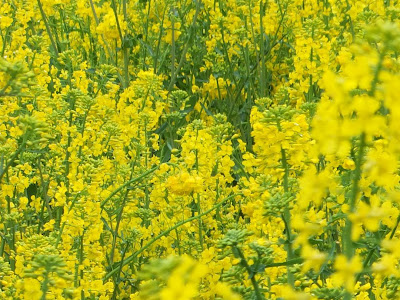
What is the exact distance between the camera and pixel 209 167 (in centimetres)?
301

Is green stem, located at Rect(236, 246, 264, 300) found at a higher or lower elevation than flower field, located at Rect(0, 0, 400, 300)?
lower

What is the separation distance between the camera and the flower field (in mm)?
1283

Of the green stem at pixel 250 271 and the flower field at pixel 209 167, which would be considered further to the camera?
the green stem at pixel 250 271

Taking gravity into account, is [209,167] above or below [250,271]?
above

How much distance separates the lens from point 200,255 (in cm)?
280

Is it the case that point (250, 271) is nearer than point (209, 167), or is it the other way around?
point (250, 271)

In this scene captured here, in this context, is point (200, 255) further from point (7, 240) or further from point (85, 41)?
point (85, 41)

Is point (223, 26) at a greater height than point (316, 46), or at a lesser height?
greater

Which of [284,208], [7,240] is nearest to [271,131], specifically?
[284,208]

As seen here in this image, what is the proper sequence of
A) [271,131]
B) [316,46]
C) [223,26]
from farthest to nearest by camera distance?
1. [223,26]
2. [316,46]
3. [271,131]

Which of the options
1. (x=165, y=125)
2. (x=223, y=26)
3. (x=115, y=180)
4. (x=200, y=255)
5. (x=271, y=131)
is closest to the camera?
(x=271, y=131)

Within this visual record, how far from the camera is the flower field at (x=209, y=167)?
50.5 inches

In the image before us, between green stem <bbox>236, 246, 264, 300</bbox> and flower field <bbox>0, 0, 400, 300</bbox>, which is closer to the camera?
flower field <bbox>0, 0, 400, 300</bbox>

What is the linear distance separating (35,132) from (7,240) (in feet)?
2.83
